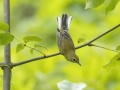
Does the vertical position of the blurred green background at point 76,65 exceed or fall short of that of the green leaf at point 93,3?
→ it exceeds it

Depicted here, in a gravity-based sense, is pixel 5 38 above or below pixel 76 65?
below

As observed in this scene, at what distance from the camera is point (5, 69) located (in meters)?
1.42

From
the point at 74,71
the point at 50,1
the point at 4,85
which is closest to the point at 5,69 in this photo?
the point at 4,85

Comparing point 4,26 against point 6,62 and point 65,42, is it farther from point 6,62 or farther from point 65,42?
point 65,42

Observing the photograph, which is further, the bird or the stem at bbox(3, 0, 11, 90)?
the bird

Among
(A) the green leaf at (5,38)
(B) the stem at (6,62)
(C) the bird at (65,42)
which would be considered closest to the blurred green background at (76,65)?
(C) the bird at (65,42)

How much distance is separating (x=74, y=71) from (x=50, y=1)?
49.7 inches

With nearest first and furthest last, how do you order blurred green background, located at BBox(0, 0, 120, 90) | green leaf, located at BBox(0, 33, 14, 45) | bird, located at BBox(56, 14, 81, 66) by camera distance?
green leaf, located at BBox(0, 33, 14, 45)
bird, located at BBox(56, 14, 81, 66)
blurred green background, located at BBox(0, 0, 120, 90)

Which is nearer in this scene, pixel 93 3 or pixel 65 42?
pixel 93 3

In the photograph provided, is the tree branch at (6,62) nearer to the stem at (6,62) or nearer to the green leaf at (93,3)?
the stem at (6,62)

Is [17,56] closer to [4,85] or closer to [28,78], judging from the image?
[28,78]

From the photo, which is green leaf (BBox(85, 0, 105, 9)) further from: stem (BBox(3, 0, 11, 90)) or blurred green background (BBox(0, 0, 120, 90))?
blurred green background (BBox(0, 0, 120, 90))

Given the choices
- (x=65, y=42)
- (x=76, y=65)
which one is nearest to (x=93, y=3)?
(x=65, y=42)

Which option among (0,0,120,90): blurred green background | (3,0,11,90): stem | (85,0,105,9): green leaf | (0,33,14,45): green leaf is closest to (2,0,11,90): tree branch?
(3,0,11,90): stem
